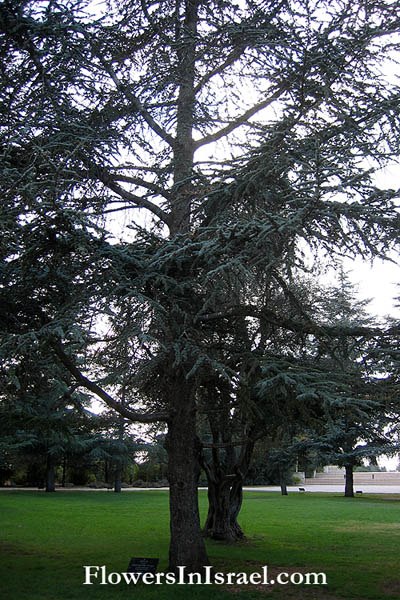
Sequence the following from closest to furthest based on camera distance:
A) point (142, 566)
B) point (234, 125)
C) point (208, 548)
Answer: point (142, 566)
point (234, 125)
point (208, 548)

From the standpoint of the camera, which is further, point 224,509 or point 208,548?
point 224,509

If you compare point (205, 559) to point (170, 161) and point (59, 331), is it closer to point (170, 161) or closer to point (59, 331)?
point (59, 331)

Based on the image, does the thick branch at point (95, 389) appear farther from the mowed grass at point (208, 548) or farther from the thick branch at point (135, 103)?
the thick branch at point (135, 103)

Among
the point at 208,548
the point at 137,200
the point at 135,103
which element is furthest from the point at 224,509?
the point at 135,103

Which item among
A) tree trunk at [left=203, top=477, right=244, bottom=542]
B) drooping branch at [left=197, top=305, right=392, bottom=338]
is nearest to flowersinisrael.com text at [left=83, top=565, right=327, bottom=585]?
drooping branch at [left=197, top=305, right=392, bottom=338]

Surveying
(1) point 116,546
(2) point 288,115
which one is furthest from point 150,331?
(1) point 116,546

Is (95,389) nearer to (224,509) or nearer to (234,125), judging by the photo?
(234,125)

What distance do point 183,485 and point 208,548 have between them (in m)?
4.29

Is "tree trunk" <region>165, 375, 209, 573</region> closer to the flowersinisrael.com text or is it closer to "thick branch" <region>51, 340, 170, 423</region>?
the flowersinisrael.com text

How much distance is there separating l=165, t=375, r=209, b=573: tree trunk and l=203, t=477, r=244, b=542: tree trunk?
480 cm

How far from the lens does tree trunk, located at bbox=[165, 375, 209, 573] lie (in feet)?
28.0

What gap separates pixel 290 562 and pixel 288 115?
25.7ft

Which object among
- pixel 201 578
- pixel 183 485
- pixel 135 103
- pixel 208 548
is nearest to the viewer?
pixel 201 578

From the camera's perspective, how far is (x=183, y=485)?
865cm
